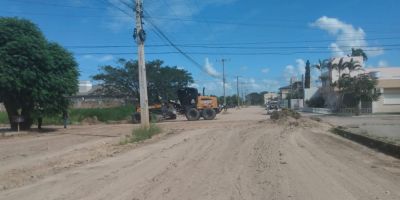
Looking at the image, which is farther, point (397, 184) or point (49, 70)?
point (49, 70)

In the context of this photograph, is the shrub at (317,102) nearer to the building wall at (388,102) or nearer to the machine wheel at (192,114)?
the building wall at (388,102)

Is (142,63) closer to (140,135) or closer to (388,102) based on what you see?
(140,135)

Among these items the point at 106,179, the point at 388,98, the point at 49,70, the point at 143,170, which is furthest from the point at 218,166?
the point at 388,98

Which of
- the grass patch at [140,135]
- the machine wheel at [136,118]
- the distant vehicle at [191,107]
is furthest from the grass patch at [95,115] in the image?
the grass patch at [140,135]

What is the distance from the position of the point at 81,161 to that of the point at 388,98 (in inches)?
2264

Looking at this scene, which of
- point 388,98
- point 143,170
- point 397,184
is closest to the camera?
point 397,184

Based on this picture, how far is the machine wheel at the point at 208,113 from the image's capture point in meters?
52.3

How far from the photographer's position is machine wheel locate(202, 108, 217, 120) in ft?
172

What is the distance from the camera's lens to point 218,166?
14.4 metres

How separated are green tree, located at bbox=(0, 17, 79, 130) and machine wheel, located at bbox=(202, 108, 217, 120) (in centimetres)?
1706

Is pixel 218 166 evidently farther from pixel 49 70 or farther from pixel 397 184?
pixel 49 70

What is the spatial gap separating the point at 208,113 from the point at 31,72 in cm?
2208

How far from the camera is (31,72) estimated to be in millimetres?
33938

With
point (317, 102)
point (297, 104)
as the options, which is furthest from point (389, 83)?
point (297, 104)
